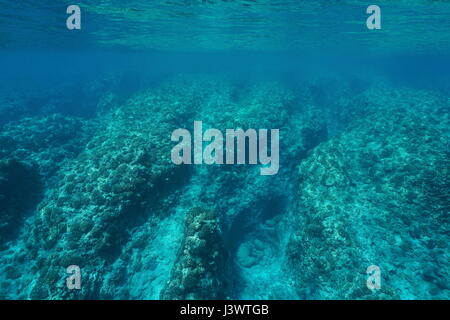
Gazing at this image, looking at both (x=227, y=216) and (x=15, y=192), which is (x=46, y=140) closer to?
(x=15, y=192)

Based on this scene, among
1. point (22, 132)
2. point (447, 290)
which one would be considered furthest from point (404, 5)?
point (22, 132)

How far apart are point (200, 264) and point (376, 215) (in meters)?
10.1

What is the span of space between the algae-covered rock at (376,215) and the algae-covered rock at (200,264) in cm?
503

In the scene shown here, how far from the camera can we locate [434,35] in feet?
125

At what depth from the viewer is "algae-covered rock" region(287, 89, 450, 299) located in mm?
12289

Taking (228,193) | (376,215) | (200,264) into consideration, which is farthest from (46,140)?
(376,215)

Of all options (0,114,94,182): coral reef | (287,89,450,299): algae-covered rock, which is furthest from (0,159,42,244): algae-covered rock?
(287,89,450,299): algae-covered rock

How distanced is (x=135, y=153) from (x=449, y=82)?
56.1m

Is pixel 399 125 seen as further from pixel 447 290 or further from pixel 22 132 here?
pixel 22 132

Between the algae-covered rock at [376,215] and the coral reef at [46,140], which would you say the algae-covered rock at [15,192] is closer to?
the coral reef at [46,140]

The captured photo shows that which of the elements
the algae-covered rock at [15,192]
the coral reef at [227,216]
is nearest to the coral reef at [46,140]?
the coral reef at [227,216]

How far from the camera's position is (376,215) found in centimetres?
1455

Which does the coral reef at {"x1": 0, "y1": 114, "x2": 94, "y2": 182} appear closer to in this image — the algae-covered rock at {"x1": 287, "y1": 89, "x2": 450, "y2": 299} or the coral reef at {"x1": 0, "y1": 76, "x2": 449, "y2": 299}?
the coral reef at {"x1": 0, "y1": 76, "x2": 449, "y2": 299}

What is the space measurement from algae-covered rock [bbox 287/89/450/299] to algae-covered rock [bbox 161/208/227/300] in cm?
503
